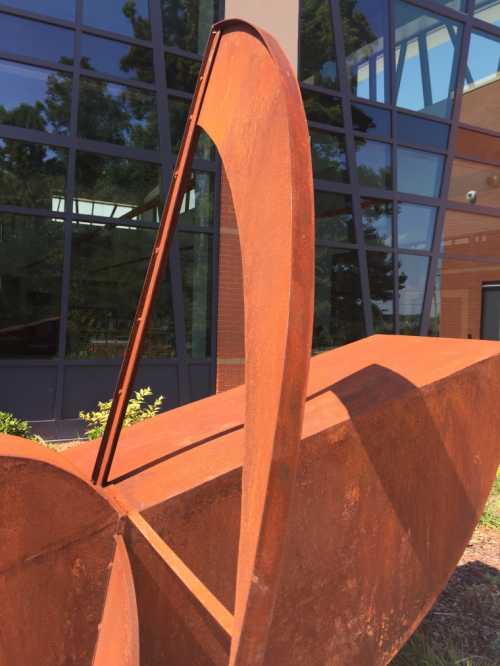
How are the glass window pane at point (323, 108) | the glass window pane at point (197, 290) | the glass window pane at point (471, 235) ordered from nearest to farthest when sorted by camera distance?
the glass window pane at point (197, 290) → the glass window pane at point (323, 108) → the glass window pane at point (471, 235)

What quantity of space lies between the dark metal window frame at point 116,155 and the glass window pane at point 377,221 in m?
2.87

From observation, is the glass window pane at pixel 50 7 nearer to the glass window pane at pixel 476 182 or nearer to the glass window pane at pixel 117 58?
the glass window pane at pixel 117 58

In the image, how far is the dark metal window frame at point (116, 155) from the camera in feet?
24.1

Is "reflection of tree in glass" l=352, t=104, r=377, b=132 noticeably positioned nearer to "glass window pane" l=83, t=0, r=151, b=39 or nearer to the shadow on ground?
"glass window pane" l=83, t=0, r=151, b=39

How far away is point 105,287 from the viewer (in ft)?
25.5

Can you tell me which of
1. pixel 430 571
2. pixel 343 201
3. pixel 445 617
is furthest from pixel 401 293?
pixel 430 571

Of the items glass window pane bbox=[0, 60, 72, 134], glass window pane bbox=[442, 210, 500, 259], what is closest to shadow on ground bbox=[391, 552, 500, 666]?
glass window pane bbox=[0, 60, 72, 134]

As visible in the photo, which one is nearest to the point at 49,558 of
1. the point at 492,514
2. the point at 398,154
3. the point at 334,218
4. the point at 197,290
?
the point at 492,514

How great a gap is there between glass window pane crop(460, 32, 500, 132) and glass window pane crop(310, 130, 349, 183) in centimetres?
326

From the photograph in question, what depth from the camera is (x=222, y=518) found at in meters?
1.96

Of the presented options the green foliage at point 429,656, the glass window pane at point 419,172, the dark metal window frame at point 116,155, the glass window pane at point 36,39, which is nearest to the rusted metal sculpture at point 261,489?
the green foliage at point 429,656

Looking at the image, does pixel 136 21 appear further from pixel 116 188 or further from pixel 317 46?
pixel 317 46

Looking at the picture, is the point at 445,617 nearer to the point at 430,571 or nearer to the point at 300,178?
the point at 430,571

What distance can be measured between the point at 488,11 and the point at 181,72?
7083 millimetres
